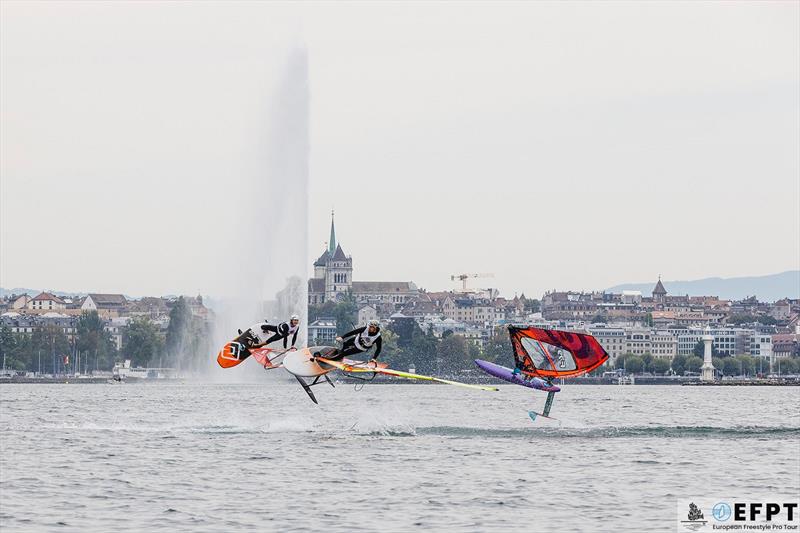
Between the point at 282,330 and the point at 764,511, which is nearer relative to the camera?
the point at 764,511

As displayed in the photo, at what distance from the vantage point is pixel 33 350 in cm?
19775

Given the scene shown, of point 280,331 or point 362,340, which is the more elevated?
point 280,331

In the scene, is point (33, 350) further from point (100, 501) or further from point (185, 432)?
point (100, 501)

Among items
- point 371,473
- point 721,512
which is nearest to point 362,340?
point 371,473

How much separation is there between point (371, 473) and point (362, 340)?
3.67m

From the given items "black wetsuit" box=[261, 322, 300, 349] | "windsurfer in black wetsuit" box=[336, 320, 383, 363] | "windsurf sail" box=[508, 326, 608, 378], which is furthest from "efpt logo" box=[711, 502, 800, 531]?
"black wetsuit" box=[261, 322, 300, 349]

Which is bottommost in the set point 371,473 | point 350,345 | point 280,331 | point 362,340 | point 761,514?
point 761,514

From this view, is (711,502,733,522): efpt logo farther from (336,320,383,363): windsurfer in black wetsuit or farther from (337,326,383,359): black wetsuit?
(337,326,383,359): black wetsuit

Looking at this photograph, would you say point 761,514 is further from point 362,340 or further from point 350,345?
point 350,345

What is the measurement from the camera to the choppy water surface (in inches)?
1277

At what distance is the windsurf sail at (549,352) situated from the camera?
Answer: 45.6m

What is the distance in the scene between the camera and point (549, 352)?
150 feet

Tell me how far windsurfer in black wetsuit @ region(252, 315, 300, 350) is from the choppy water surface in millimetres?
3203

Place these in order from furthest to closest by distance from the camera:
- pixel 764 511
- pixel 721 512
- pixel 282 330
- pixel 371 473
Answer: pixel 282 330 → pixel 371 473 → pixel 764 511 → pixel 721 512
